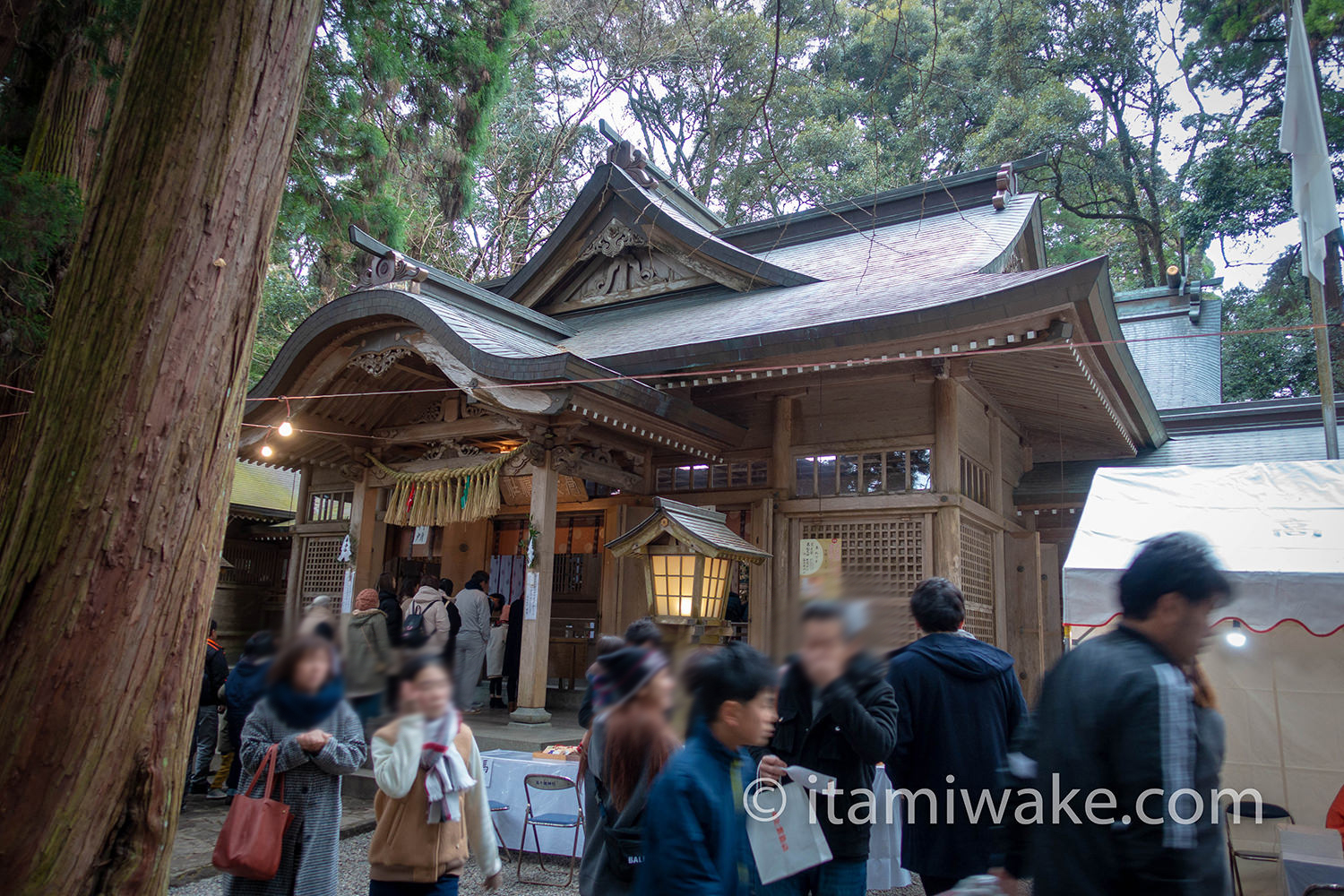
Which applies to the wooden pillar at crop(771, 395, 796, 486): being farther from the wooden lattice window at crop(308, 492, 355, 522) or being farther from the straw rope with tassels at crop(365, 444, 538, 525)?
the wooden lattice window at crop(308, 492, 355, 522)

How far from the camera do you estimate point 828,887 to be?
120 inches

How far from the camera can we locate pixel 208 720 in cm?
692

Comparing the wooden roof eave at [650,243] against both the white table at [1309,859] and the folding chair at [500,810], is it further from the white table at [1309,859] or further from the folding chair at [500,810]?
the white table at [1309,859]

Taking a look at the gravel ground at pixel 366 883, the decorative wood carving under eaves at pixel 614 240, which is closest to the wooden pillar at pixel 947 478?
the gravel ground at pixel 366 883

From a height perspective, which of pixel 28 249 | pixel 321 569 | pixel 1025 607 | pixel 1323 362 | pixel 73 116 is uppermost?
pixel 73 116

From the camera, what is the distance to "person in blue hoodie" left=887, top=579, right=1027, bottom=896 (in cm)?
320

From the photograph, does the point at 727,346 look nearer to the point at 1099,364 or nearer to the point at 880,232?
the point at 1099,364

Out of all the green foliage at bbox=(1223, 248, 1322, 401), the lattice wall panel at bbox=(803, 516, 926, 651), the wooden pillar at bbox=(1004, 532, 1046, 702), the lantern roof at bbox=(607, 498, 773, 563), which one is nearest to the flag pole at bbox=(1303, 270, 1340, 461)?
the wooden pillar at bbox=(1004, 532, 1046, 702)

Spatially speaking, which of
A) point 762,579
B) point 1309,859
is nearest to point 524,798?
point 762,579

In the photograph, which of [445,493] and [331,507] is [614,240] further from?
[331,507]

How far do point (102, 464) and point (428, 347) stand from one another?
5.93 meters

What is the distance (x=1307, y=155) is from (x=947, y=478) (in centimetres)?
451

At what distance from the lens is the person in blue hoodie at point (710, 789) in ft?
6.31

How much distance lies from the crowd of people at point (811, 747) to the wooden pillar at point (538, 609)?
403 cm
